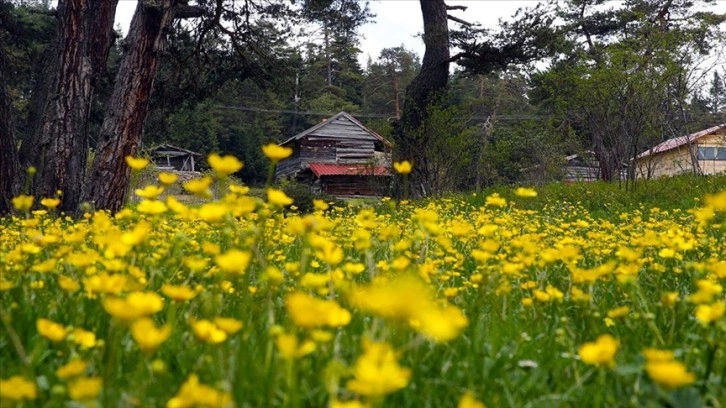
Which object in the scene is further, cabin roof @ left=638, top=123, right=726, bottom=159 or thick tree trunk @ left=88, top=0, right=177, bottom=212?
cabin roof @ left=638, top=123, right=726, bottom=159

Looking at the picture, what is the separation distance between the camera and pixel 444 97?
40.6ft

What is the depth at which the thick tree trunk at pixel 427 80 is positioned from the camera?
1183 cm

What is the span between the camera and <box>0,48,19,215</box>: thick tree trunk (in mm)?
6297

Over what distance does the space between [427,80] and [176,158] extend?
29128mm

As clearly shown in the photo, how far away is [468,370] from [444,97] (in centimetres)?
1154

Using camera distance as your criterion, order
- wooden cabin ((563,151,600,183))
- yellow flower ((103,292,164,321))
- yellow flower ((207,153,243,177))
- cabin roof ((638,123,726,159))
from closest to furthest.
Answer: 1. yellow flower ((103,292,164,321))
2. yellow flower ((207,153,243,177))
3. cabin roof ((638,123,726,159))
4. wooden cabin ((563,151,600,183))

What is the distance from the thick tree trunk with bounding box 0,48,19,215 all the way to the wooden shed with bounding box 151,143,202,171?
3131 cm

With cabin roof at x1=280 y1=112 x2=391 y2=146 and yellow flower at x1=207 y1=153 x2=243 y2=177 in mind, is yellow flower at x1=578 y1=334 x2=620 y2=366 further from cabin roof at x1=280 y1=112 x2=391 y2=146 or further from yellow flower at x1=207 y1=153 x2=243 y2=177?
cabin roof at x1=280 y1=112 x2=391 y2=146

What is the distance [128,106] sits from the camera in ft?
20.2

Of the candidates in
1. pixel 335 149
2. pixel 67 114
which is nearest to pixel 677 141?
pixel 67 114

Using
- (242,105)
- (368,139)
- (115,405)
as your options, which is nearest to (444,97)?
(115,405)

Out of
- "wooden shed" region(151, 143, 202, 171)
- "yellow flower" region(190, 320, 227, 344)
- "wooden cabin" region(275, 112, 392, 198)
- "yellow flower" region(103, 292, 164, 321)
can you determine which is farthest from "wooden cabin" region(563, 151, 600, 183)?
"wooden shed" region(151, 143, 202, 171)

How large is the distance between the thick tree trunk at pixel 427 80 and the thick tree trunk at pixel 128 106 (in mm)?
5890

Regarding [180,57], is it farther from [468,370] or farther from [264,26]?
[468,370]
